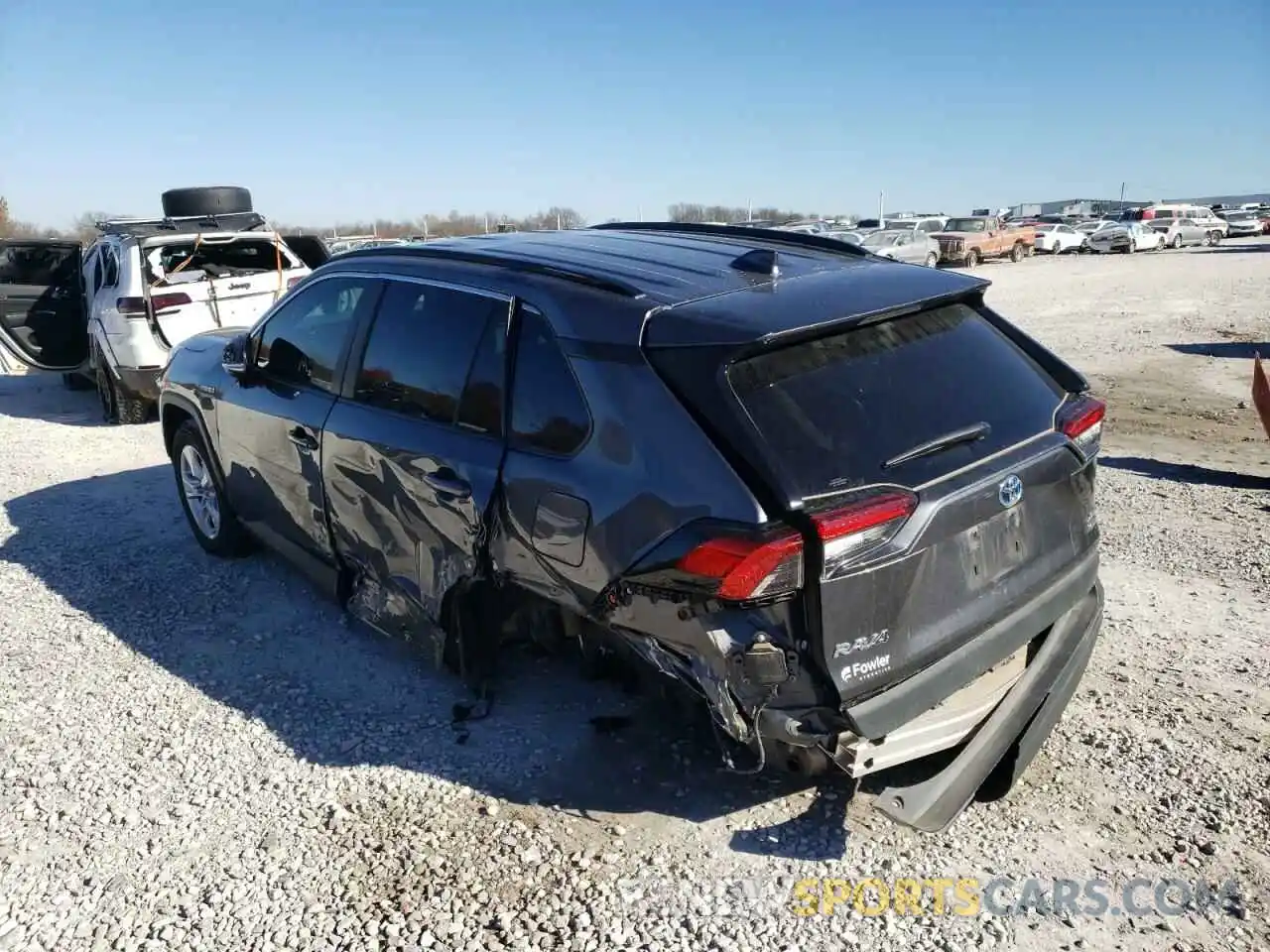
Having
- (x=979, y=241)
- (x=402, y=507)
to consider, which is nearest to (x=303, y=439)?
(x=402, y=507)

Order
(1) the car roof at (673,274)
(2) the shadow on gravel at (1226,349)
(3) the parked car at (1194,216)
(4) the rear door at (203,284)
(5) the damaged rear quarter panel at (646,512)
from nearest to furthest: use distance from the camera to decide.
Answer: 1. (5) the damaged rear quarter panel at (646,512)
2. (1) the car roof at (673,274)
3. (4) the rear door at (203,284)
4. (2) the shadow on gravel at (1226,349)
5. (3) the parked car at (1194,216)

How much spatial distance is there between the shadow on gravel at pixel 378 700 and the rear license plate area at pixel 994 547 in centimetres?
92

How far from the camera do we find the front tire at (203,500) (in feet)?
16.8

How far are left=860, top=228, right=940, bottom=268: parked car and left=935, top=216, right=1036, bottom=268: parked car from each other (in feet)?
5.76

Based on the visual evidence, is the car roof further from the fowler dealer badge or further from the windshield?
the windshield

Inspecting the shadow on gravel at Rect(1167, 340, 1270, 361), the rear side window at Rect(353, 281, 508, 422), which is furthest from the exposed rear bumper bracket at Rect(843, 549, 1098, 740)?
the shadow on gravel at Rect(1167, 340, 1270, 361)

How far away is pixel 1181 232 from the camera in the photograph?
134 ft

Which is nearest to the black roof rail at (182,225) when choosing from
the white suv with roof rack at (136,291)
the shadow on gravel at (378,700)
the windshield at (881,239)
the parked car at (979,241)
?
the white suv with roof rack at (136,291)

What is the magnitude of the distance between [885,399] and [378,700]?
2377 millimetres

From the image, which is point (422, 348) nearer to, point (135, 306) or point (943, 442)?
point (943, 442)

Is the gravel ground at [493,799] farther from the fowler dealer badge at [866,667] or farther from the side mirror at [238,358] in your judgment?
the side mirror at [238,358]

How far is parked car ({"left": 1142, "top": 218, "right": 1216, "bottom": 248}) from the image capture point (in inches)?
1574

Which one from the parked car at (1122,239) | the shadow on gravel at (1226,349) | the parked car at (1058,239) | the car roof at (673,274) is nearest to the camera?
the car roof at (673,274)

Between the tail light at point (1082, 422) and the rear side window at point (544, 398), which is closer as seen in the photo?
the rear side window at point (544, 398)
